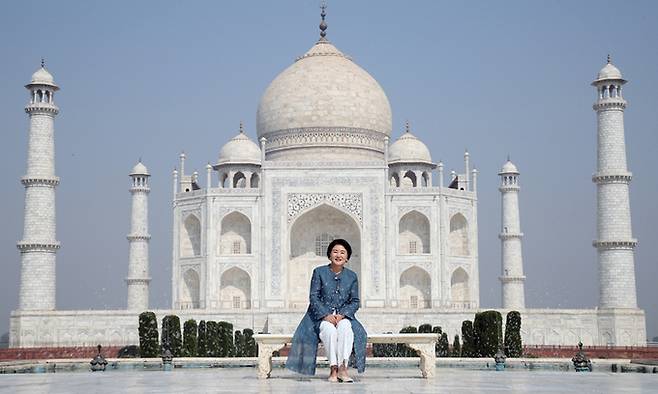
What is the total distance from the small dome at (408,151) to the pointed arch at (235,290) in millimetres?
6283

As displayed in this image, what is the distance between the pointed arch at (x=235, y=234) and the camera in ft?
93.9

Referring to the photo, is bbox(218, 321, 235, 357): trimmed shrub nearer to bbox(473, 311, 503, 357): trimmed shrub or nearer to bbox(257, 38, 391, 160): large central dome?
bbox(473, 311, 503, 357): trimmed shrub

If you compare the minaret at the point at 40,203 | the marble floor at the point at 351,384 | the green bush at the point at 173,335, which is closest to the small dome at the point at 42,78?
the minaret at the point at 40,203

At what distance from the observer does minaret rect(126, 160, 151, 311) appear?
31406 mm

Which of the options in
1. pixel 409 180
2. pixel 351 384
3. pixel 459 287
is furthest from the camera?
pixel 409 180

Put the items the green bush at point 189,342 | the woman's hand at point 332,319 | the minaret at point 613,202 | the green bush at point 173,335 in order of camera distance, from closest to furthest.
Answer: the woman's hand at point 332,319, the green bush at point 173,335, the green bush at point 189,342, the minaret at point 613,202

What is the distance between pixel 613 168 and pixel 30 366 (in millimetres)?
17876

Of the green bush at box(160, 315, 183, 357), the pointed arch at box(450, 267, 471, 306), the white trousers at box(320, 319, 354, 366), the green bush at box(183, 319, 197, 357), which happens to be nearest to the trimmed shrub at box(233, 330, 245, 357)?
the green bush at box(183, 319, 197, 357)

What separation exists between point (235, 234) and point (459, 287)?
22.8 ft

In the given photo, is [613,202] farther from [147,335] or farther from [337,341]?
[337,341]

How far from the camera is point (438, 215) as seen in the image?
28.0 meters

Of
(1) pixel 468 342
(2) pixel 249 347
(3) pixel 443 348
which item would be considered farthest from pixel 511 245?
(1) pixel 468 342

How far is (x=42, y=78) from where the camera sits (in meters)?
27.0

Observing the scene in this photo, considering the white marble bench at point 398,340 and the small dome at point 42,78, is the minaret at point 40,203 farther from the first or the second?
the white marble bench at point 398,340
